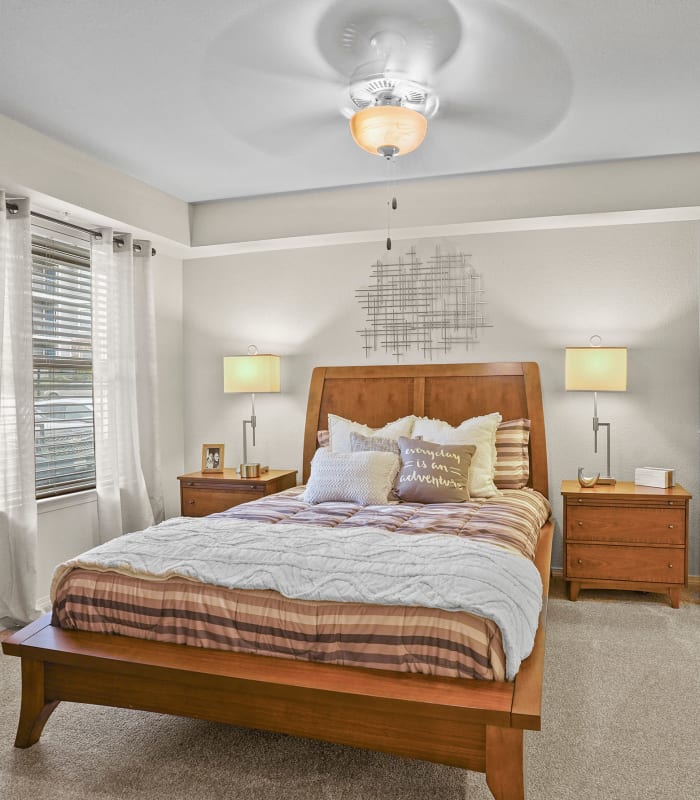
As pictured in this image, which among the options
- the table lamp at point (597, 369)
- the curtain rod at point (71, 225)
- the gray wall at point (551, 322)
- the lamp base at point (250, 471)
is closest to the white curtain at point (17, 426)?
the curtain rod at point (71, 225)

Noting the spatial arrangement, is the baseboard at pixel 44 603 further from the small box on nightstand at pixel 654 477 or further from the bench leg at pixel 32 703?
the small box on nightstand at pixel 654 477

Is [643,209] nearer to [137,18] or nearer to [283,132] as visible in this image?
[283,132]

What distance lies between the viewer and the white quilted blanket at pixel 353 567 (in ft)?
6.90

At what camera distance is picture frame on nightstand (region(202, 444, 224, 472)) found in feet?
15.9

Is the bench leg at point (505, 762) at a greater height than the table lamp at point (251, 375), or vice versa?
the table lamp at point (251, 375)

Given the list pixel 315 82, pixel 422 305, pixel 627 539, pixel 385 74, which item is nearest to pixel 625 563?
pixel 627 539

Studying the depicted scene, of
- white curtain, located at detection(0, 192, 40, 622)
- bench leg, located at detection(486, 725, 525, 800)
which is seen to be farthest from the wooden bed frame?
white curtain, located at detection(0, 192, 40, 622)

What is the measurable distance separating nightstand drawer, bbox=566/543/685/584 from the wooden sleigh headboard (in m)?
0.55

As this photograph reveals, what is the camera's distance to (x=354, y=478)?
371 cm

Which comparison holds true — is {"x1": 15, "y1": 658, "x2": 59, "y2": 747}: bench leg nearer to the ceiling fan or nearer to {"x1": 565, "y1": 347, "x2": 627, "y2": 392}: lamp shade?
the ceiling fan

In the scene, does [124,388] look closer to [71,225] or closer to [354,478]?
[71,225]

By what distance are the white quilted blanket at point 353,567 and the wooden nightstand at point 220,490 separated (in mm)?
1684

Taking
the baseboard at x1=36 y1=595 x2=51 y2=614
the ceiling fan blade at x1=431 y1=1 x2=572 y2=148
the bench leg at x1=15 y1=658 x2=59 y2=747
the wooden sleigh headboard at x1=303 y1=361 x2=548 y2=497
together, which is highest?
the ceiling fan blade at x1=431 y1=1 x2=572 y2=148

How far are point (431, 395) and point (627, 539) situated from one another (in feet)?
5.02
